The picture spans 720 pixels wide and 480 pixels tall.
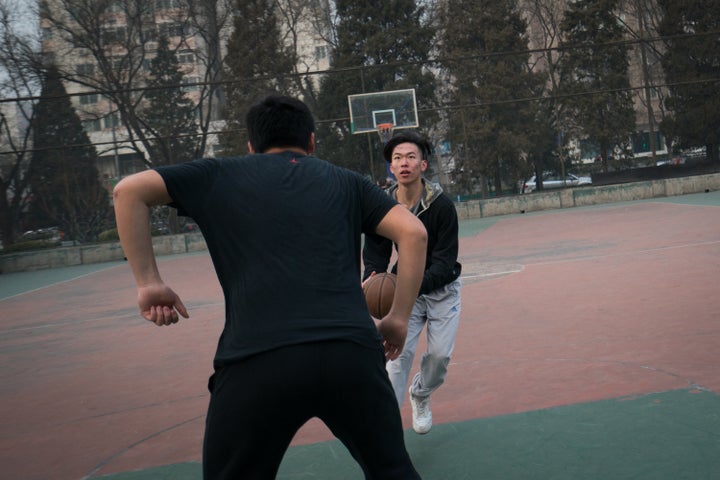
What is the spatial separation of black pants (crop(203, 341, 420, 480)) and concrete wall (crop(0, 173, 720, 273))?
2158 centimetres

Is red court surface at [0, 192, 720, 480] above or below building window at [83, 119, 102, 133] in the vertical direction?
below

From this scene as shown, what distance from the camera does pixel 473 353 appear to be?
19.7 feet

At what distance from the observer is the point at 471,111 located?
24.5 meters

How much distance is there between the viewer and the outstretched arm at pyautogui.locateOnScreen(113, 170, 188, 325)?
1.98 metres

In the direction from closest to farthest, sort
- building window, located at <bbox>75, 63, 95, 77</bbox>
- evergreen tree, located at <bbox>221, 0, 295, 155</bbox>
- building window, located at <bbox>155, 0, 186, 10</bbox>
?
building window, located at <bbox>75, 63, 95, 77</bbox>
evergreen tree, located at <bbox>221, 0, 295, 155</bbox>
building window, located at <bbox>155, 0, 186, 10</bbox>

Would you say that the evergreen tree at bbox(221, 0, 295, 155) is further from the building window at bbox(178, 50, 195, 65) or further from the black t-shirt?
the black t-shirt

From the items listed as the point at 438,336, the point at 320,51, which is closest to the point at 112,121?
the point at 320,51

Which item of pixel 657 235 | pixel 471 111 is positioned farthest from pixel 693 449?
pixel 471 111

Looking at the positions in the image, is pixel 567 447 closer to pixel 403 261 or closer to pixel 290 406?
pixel 403 261

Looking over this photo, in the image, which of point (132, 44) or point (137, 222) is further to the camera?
point (132, 44)

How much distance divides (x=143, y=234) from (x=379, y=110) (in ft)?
71.0

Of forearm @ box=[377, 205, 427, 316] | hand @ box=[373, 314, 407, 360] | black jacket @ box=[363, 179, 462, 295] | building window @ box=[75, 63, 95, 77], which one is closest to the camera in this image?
forearm @ box=[377, 205, 427, 316]

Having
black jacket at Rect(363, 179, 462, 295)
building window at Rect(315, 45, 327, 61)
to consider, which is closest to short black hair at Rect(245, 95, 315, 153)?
black jacket at Rect(363, 179, 462, 295)

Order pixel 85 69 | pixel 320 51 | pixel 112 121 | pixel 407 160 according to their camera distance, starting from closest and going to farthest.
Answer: pixel 407 160 < pixel 112 121 < pixel 85 69 < pixel 320 51
